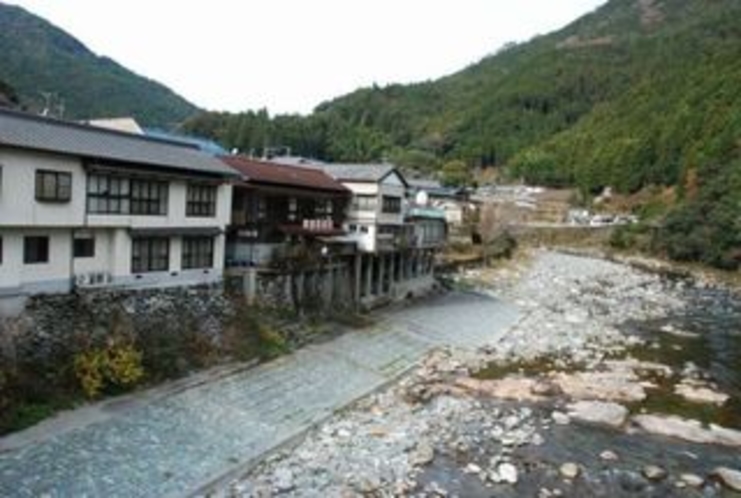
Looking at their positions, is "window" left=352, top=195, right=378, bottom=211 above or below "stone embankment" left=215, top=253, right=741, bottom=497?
above

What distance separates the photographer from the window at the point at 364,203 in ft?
120

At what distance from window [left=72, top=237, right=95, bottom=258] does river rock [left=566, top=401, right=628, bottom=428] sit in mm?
18055

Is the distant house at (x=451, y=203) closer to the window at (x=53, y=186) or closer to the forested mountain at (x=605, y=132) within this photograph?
the forested mountain at (x=605, y=132)

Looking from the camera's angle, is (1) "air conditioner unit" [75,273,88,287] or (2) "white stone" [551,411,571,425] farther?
(2) "white stone" [551,411,571,425]

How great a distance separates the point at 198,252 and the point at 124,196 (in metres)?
4.27

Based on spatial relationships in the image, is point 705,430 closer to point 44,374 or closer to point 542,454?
point 542,454

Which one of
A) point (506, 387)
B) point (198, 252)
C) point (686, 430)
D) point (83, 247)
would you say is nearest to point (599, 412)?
point (686, 430)

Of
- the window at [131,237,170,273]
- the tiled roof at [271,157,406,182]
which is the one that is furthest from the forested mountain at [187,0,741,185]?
the window at [131,237,170,273]

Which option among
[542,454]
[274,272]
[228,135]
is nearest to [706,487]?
[542,454]

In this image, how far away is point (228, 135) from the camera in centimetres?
10719

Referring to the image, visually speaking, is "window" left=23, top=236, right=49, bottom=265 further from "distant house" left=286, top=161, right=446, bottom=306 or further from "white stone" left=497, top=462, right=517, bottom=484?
"distant house" left=286, top=161, right=446, bottom=306

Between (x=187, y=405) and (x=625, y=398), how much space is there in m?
17.1

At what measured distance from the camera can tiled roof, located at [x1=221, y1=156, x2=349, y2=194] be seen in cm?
2980

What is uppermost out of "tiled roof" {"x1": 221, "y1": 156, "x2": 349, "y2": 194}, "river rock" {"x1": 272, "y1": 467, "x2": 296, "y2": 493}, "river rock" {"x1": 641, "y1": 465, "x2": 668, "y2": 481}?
"tiled roof" {"x1": 221, "y1": 156, "x2": 349, "y2": 194}
